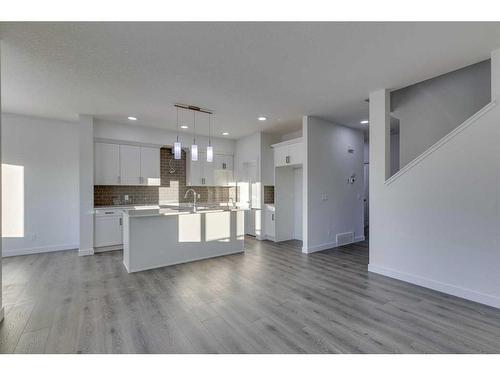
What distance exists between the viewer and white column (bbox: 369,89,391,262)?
3.69 meters

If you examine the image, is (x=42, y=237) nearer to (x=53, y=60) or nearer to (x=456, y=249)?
(x=53, y=60)

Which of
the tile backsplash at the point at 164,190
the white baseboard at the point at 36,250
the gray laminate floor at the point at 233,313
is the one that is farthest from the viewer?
the tile backsplash at the point at 164,190

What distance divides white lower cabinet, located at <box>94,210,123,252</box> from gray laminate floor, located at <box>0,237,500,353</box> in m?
1.01

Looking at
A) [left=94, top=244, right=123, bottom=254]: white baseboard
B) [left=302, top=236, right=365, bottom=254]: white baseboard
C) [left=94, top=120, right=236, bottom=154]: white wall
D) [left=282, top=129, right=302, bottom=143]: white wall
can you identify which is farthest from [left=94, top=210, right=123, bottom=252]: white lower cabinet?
[left=282, top=129, right=302, bottom=143]: white wall

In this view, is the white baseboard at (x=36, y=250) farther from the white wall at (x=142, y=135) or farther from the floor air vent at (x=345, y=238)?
the floor air vent at (x=345, y=238)

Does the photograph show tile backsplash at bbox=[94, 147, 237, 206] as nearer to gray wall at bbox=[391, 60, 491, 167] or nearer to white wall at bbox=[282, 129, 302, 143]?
white wall at bbox=[282, 129, 302, 143]

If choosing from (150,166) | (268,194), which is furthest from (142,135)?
(268,194)

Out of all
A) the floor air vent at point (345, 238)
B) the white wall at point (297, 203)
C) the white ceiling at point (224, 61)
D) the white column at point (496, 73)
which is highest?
the white ceiling at point (224, 61)

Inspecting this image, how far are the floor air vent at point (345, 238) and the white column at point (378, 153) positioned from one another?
5.20ft

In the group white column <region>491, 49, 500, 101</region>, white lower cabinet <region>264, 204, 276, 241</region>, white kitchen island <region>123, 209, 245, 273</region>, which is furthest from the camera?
white lower cabinet <region>264, 204, 276, 241</region>

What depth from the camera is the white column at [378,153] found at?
12.1ft

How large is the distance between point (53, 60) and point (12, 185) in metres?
3.50

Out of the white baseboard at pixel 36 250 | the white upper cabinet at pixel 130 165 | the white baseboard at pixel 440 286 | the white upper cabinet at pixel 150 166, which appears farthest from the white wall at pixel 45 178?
the white baseboard at pixel 440 286
